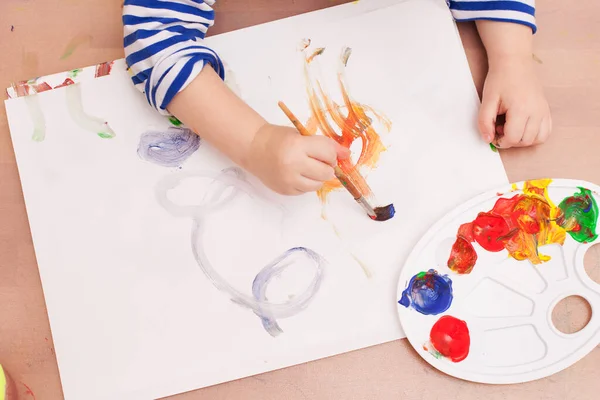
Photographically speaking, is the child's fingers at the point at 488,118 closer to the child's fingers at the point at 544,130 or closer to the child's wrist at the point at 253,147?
the child's fingers at the point at 544,130

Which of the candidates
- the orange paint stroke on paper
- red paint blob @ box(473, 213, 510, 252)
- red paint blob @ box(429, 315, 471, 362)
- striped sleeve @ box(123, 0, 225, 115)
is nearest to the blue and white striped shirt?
striped sleeve @ box(123, 0, 225, 115)

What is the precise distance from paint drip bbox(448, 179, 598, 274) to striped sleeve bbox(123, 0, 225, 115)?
0.31 metres

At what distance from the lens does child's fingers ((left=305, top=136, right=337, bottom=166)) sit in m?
0.53

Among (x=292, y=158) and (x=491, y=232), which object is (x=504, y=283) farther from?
(x=292, y=158)

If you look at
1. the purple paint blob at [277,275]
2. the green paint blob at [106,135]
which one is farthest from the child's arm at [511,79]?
the green paint blob at [106,135]

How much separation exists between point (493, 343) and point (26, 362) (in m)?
0.46

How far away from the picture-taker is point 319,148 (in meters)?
0.53

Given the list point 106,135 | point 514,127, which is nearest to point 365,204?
point 514,127

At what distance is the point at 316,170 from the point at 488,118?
18cm

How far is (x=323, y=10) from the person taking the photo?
24.5 inches

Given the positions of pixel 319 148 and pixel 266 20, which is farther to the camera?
pixel 266 20

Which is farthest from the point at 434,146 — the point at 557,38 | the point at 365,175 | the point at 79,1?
the point at 79,1

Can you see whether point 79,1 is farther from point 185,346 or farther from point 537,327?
point 537,327

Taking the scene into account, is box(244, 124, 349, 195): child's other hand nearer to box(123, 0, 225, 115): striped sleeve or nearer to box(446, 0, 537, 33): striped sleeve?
box(123, 0, 225, 115): striped sleeve
